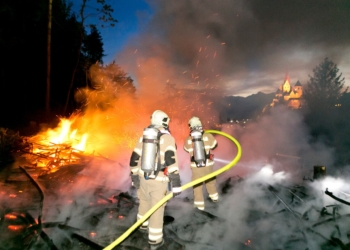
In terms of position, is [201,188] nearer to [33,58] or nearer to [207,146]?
[207,146]

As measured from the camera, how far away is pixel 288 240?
4.25 m

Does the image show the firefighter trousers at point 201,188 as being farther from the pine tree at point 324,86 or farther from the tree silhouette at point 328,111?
the pine tree at point 324,86

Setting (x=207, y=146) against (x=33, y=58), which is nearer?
(x=207, y=146)

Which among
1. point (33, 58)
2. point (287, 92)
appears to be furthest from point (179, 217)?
point (287, 92)

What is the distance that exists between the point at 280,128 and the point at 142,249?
1628 cm

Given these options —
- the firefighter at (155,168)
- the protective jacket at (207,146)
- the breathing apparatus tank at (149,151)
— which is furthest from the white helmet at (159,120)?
the protective jacket at (207,146)

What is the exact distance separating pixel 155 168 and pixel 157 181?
275mm

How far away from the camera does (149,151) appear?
380cm

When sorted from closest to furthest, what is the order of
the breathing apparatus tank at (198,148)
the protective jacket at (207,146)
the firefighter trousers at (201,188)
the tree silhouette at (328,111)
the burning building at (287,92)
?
the breathing apparatus tank at (198,148) → the firefighter trousers at (201,188) → the protective jacket at (207,146) → the tree silhouette at (328,111) → the burning building at (287,92)

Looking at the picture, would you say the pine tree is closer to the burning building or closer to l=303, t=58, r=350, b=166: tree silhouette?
l=303, t=58, r=350, b=166: tree silhouette

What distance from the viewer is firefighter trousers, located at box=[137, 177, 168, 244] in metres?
3.88

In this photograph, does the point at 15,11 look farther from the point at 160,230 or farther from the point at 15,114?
the point at 160,230

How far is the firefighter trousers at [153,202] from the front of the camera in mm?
3885

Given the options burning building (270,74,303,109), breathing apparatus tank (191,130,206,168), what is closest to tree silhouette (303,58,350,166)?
breathing apparatus tank (191,130,206,168)
